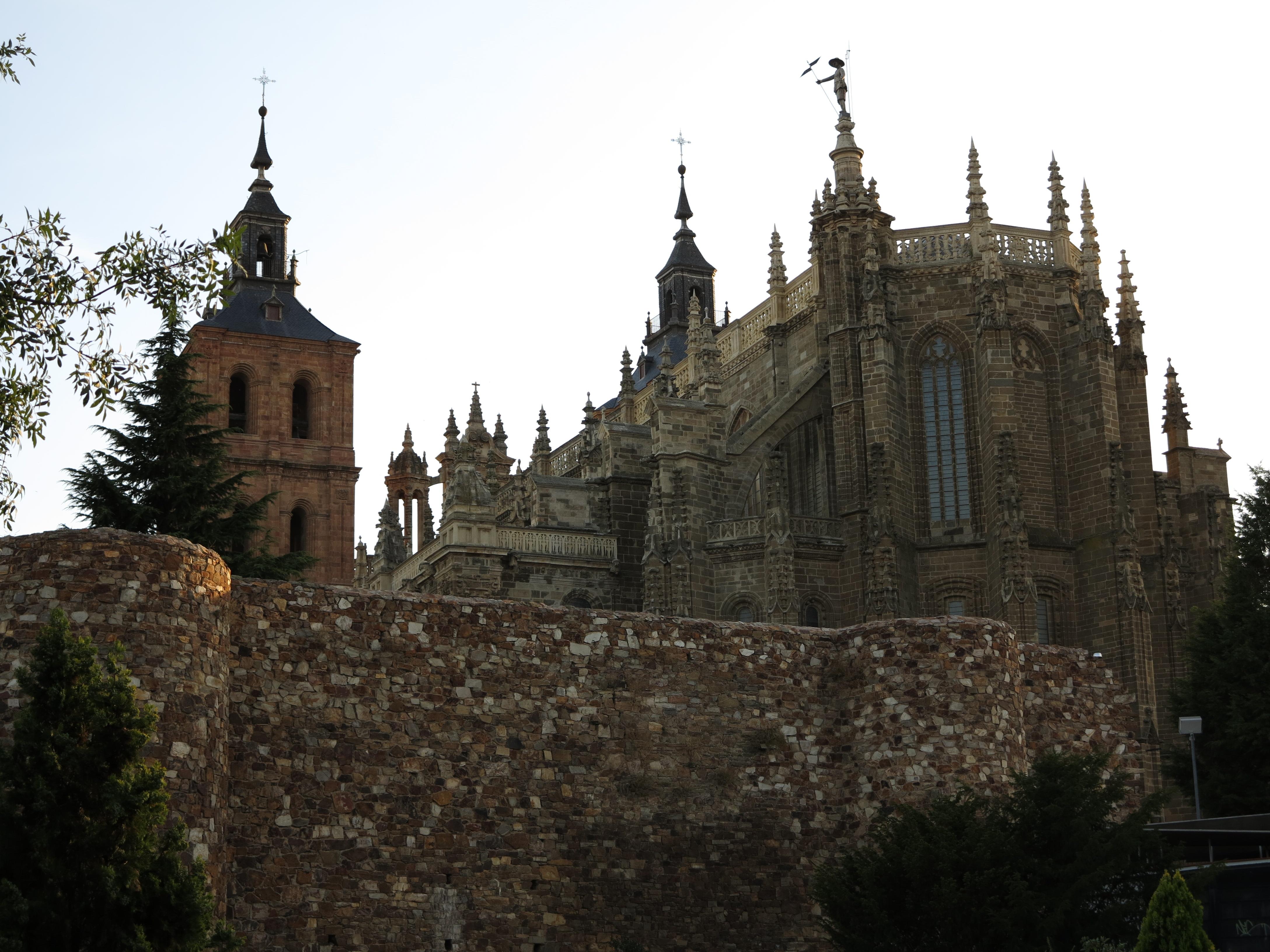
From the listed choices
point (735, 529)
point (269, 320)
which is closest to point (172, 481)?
point (735, 529)

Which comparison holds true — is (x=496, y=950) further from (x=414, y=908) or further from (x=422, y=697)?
(x=422, y=697)

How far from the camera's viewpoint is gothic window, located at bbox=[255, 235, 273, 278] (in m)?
67.4

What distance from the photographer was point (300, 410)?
214 ft

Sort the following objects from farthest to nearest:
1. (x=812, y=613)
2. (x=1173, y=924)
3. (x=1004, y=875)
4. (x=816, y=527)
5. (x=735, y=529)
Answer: (x=816, y=527), (x=735, y=529), (x=812, y=613), (x=1004, y=875), (x=1173, y=924)

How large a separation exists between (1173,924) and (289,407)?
5047 cm

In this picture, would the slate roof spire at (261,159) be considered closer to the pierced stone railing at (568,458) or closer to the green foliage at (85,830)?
the pierced stone railing at (568,458)

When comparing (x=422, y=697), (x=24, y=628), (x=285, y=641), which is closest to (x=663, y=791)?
(x=422, y=697)

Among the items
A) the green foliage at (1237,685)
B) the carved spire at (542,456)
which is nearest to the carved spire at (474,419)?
the carved spire at (542,456)

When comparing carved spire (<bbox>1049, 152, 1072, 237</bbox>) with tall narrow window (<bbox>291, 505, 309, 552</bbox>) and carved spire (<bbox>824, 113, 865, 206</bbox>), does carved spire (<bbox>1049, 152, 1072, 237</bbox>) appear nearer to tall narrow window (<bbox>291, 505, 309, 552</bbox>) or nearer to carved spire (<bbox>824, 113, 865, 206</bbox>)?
carved spire (<bbox>824, 113, 865, 206</bbox>)

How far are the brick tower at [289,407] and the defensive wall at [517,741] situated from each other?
133 feet

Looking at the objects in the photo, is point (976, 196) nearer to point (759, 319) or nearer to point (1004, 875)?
point (759, 319)

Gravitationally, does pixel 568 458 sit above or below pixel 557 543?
above

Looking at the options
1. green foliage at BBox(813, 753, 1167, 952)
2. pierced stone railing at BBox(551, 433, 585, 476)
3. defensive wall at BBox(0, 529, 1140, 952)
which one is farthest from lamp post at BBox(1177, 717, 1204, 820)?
pierced stone railing at BBox(551, 433, 585, 476)

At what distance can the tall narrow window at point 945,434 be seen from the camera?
49625 millimetres
